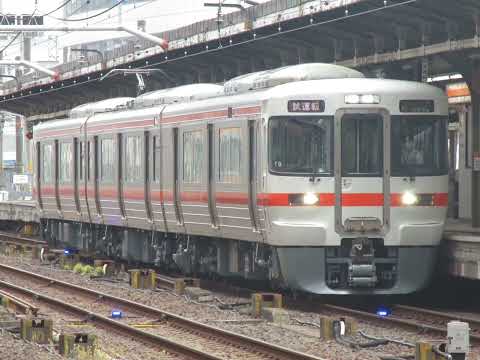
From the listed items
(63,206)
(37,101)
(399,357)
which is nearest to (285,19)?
(63,206)

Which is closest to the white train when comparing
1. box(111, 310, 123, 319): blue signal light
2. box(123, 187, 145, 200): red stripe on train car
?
box(111, 310, 123, 319): blue signal light

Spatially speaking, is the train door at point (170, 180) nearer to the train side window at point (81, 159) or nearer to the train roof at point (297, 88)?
the train roof at point (297, 88)

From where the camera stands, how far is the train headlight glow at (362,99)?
56.2 feet

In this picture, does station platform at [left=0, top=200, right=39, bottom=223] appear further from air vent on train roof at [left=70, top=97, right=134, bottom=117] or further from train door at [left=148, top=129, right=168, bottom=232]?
train door at [left=148, top=129, right=168, bottom=232]

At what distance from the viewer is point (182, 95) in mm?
22062

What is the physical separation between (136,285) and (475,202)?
213 inches

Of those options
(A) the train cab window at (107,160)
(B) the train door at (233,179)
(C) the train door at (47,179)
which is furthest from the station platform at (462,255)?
(C) the train door at (47,179)

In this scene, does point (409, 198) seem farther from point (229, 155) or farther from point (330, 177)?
point (229, 155)

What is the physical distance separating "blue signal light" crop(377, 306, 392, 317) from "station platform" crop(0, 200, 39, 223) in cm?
2079

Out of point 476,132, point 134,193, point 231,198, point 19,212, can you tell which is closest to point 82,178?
point 134,193

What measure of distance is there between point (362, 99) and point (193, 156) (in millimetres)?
3884

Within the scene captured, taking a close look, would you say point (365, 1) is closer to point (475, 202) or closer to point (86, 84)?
point (475, 202)

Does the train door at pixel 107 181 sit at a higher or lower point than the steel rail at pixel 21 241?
higher

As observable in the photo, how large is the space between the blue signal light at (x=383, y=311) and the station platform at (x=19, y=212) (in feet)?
68.2
